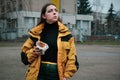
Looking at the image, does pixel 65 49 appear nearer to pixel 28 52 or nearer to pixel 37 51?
pixel 37 51

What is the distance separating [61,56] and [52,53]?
0.12m

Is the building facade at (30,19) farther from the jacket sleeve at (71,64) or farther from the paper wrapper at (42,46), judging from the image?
the paper wrapper at (42,46)

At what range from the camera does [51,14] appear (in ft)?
16.6

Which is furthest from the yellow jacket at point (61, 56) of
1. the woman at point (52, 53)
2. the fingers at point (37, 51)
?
the fingers at point (37, 51)

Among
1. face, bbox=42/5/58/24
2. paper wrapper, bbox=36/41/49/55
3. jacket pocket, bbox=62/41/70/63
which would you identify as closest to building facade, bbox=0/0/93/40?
face, bbox=42/5/58/24

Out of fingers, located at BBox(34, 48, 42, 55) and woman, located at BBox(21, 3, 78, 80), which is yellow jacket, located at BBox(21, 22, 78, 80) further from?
fingers, located at BBox(34, 48, 42, 55)

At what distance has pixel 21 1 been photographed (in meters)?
13.7

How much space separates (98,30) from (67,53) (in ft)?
298

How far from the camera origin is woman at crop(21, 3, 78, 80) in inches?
194

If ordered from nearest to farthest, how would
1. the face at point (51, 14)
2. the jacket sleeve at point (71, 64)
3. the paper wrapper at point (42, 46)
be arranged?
the paper wrapper at point (42, 46), the jacket sleeve at point (71, 64), the face at point (51, 14)

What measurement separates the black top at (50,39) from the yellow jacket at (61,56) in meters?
0.05

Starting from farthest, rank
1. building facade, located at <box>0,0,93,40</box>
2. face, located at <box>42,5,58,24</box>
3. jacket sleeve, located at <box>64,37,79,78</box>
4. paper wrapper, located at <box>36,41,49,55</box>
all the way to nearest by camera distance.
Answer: building facade, located at <box>0,0,93,40</box> → face, located at <box>42,5,58,24</box> → jacket sleeve, located at <box>64,37,79,78</box> → paper wrapper, located at <box>36,41,49,55</box>

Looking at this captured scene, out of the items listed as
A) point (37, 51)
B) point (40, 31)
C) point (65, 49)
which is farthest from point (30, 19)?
point (37, 51)

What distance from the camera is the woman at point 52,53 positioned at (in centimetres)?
493
